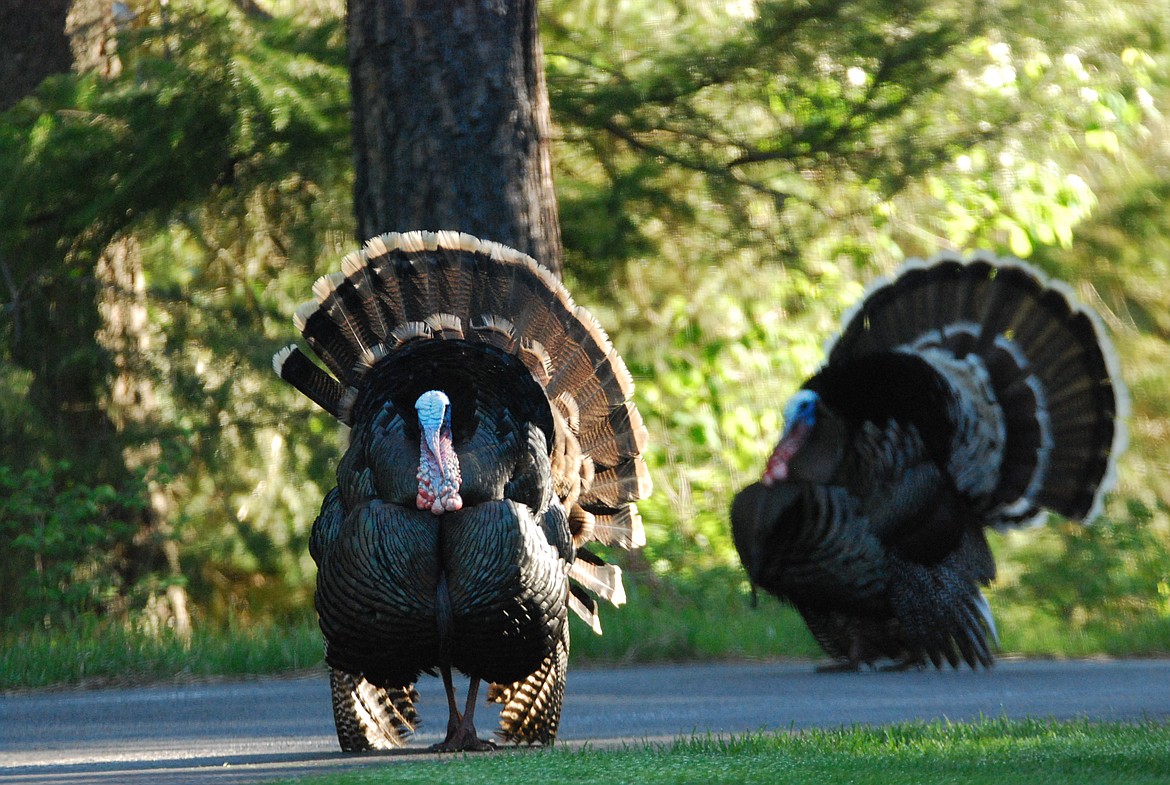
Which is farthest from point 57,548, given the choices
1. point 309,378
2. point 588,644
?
point 309,378

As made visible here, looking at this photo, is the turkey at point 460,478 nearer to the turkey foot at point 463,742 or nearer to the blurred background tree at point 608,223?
the turkey foot at point 463,742

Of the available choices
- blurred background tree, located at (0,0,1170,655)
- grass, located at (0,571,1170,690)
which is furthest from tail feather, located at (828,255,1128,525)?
blurred background tree, located at (0,0,1170,655)

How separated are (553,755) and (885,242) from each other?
7.54 metres

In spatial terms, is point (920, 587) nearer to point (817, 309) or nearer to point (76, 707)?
point (76, 707)

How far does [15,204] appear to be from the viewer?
27.9 feet

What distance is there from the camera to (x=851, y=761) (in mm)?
4066

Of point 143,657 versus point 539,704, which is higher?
point 143,657

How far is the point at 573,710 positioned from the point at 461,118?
9.10 ft

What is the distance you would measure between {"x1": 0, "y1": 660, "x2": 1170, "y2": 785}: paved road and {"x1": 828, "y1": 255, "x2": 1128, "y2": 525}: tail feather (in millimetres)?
869

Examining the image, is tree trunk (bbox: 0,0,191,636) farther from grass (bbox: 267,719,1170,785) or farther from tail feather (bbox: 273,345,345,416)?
grass (bbox: 267,719,1170,785)

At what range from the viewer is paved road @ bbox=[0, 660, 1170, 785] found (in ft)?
15.0

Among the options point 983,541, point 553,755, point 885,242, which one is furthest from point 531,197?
point 885,242

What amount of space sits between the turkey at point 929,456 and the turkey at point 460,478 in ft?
3.80

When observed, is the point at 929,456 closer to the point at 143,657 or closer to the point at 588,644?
the point at 588,644
